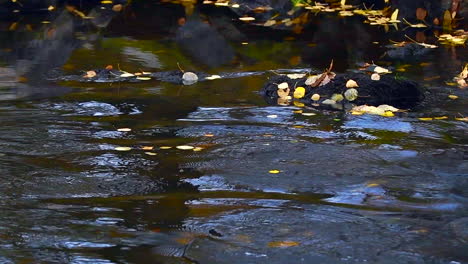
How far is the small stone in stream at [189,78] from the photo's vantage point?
8406 millimetres

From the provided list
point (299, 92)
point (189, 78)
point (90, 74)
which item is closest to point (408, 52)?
point (299, 92)

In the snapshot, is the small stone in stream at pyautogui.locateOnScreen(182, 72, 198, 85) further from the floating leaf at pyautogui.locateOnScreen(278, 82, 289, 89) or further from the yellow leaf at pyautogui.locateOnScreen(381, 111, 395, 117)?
the yellow leaf at pyautogui.locateOnScreen(381, 111, 395, 117)

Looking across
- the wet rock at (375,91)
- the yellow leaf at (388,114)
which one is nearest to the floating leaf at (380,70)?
the wet rock at (375,91)

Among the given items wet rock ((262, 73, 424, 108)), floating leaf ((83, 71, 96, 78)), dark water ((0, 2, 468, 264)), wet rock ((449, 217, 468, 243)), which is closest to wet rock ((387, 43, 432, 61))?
dark water ((0, 2, 468, 264))

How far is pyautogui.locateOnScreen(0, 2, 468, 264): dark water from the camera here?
4.37 m

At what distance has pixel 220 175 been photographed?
5.48 meters

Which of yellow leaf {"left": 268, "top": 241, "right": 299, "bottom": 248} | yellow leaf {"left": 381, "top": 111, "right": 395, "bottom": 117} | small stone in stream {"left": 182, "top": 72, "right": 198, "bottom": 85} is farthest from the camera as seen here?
small stone in stream {"left": 182, "top": 72, "right": 198, "bottom": 85}

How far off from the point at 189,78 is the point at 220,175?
123 inches

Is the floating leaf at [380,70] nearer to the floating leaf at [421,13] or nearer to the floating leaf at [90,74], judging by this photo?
the floating leaf at [90,74]

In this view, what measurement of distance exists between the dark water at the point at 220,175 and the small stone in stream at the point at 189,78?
191 millimetres

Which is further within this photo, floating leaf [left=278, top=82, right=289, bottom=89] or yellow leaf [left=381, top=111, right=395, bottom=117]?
floating leaf [left=278, top=82, right=289, bottom=89]

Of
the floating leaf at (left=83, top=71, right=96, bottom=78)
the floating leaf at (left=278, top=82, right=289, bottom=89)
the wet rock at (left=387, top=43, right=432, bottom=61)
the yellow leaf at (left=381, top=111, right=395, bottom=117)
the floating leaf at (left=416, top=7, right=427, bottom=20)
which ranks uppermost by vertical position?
Result: the floating leaf at (left=416, top=7, right=427, bottom=20)

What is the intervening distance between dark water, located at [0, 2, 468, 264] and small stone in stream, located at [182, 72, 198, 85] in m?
0.19

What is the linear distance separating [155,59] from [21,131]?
322cm
